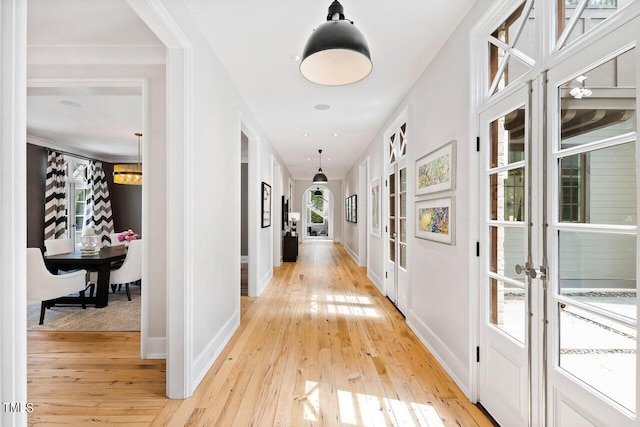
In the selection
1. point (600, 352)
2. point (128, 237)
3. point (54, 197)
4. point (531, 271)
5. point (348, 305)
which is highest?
point (54, 197)

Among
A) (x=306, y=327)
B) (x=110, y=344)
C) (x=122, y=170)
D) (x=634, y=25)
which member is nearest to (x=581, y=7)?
(x=634, y=25)


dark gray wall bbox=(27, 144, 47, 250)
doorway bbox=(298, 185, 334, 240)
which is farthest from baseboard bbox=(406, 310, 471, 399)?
doorway bbox=(298, 185, 334, 240)

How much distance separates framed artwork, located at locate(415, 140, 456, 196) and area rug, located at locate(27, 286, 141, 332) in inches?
136

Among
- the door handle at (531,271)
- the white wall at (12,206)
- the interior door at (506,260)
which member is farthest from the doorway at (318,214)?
the white wall at (12,206)

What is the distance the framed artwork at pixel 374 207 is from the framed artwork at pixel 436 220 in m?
2.24

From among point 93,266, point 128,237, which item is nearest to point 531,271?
point 93,266

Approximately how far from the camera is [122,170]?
5.77 m

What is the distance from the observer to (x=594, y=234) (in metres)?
1.30

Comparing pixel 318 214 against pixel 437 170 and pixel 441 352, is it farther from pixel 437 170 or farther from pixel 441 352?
pixel 441 352

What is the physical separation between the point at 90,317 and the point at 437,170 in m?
4.37

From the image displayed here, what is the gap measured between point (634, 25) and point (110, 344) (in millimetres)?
4270

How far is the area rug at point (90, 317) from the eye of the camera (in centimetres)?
360

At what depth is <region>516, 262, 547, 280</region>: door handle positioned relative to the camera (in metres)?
1.54

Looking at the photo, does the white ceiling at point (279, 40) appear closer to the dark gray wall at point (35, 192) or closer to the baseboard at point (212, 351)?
the dark gray wall at point (35, 192)
